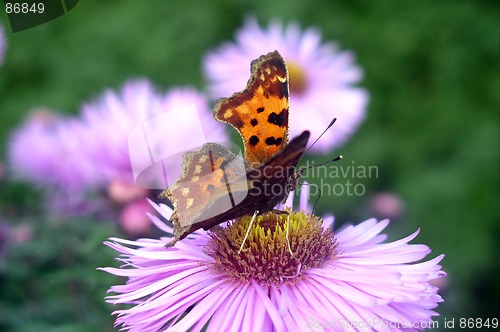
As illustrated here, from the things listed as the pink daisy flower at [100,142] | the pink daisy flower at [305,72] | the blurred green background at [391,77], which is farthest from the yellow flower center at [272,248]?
the pink daisy flower at [305,72]

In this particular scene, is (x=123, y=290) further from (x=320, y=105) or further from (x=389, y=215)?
(x=320, y=105)

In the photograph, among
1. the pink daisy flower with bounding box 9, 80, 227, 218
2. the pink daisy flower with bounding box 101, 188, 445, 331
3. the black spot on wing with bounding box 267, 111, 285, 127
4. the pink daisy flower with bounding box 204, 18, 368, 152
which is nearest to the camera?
the pink daisy flower with bounding box 101, 188, 445, 331

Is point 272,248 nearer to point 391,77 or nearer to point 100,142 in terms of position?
point 100,142

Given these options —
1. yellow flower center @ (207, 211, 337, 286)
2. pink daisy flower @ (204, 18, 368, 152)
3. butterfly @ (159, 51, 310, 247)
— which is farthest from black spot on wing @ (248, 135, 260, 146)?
pink daisy flower @ (204, 18, 368, 152)

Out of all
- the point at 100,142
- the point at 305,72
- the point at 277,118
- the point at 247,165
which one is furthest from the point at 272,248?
the point at 305,72

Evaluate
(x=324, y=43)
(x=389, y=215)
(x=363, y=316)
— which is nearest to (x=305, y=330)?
(x=363, y=316)

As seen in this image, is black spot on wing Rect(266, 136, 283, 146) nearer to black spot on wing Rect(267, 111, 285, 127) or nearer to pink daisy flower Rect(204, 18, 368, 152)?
black spot on wing Rect(267, 111, 285, 127)

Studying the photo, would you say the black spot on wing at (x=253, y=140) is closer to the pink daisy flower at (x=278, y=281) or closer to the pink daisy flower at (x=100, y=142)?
the pink daisy flower at (x=278, y=281)
